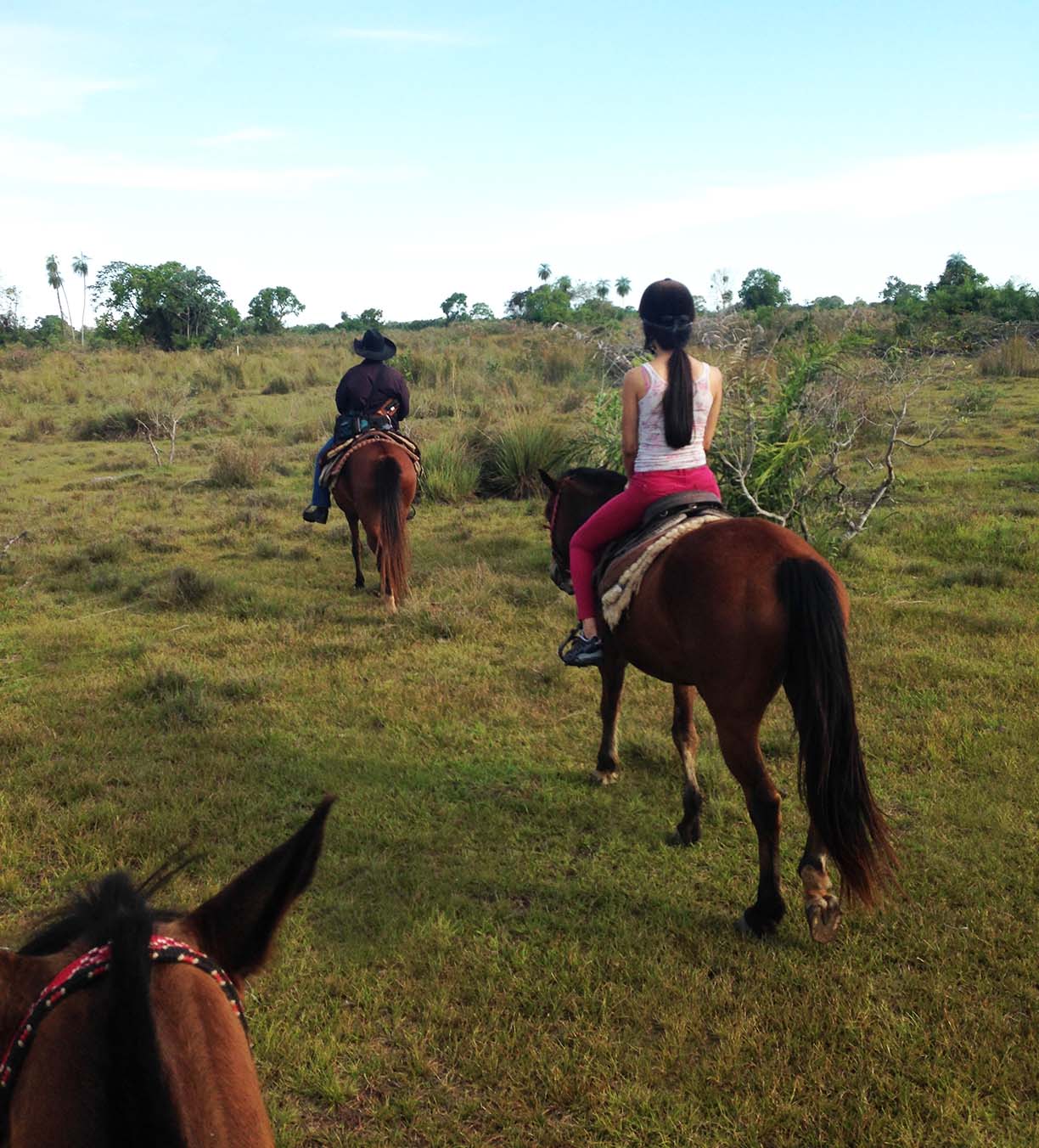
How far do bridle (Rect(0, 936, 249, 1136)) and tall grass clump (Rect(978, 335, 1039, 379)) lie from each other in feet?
70.7

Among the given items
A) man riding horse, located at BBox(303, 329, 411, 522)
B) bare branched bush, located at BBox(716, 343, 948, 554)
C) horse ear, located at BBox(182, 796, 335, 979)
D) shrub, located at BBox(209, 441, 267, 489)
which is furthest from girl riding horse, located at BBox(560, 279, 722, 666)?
shrub, located at BBox(209, 441, 267, 489)

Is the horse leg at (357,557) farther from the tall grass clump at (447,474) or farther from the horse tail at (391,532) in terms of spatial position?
the tall grass clump at (447,474)

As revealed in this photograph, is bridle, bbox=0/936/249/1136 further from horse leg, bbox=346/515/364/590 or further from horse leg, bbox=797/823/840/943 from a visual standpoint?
horse leg, bbox=346/515/364/590

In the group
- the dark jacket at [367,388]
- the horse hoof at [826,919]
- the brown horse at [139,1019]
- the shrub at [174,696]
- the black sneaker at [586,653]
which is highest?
the dark jacket at [367,388]

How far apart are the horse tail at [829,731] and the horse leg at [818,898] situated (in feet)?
0.32

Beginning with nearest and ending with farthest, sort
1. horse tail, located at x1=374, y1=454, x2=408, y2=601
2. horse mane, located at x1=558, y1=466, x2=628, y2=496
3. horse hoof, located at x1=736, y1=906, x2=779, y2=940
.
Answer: horse hoof, located at x1=736, y1=906, x2=779, y2=940, horse mane, located at x1=558, y1=466, x2=628, y2=496, horse tail, located at x1=374, y1=454, x2=408, y2=601

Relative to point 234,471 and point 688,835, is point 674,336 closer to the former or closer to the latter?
point 688,835

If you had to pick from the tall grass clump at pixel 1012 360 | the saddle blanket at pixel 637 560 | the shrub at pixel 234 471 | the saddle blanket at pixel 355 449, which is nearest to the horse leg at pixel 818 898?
the saddle blanket at pixel 637 560

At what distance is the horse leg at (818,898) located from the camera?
10.5 ft

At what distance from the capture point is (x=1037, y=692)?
5.37m

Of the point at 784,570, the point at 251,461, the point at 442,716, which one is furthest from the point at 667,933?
the point at 251,461

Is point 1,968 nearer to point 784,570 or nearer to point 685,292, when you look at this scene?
point 784,570

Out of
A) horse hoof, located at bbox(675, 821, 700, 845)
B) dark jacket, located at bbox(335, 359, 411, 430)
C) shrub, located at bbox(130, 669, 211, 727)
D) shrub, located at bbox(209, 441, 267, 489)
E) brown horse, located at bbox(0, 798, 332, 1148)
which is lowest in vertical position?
horse hoof, located at bbox(675, 821, 700, 845)

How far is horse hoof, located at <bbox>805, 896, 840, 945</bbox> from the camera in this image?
10.5ft
